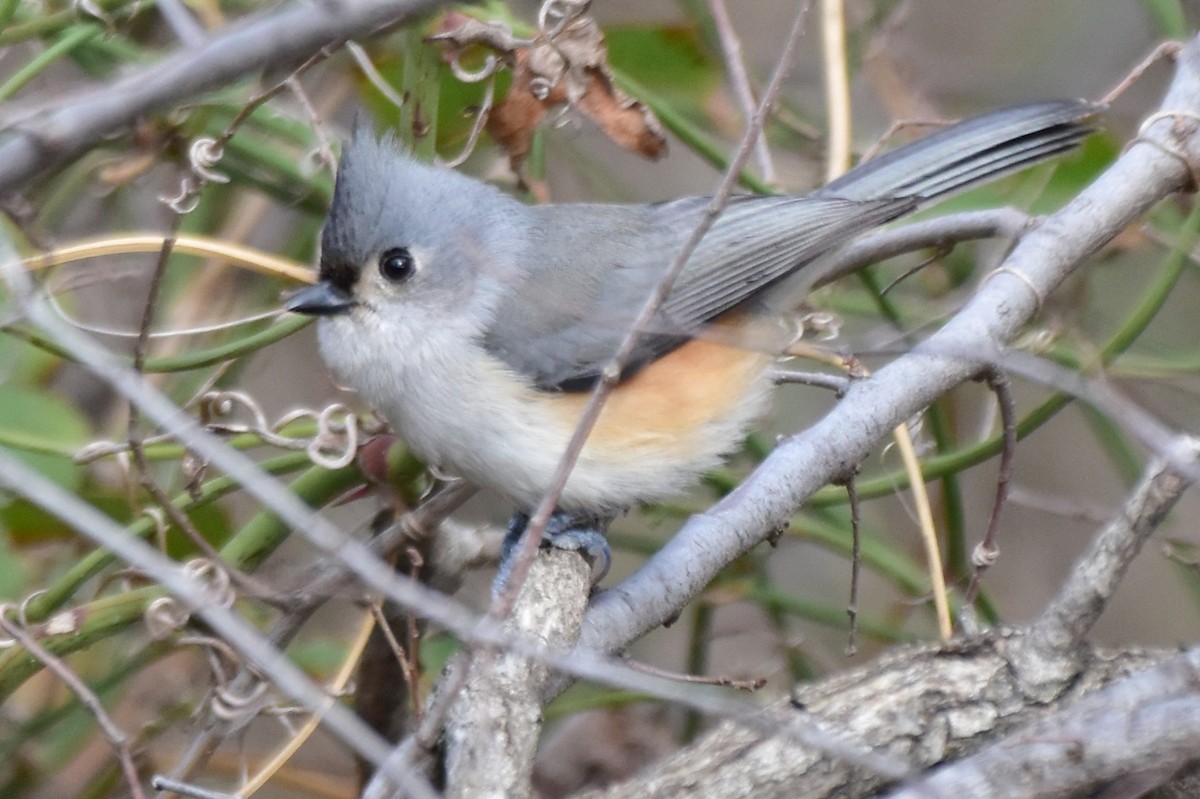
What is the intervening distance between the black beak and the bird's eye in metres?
0.08

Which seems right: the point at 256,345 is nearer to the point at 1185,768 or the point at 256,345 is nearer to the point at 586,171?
the point at 586,171

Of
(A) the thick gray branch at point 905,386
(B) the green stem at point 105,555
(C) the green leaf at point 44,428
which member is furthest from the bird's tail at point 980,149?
(C) the green leaf at point 44,428

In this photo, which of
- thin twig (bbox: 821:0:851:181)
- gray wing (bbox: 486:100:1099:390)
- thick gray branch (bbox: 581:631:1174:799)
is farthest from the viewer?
thin twig (bbox: 821:0:851:181)

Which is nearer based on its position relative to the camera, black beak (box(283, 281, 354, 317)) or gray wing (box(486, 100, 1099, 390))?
black beak (box(283, 281, 354, 317))

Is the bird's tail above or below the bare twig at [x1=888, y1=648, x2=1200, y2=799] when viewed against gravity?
above

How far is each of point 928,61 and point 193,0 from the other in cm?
249

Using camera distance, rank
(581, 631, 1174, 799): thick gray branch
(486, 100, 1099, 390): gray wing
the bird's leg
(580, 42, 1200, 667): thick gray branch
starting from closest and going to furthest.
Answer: (581, 631, 1174, 799): thick gray branch < (580, 42, 1200, 667): thick gray branch < the bird's leg < (486, 100, 1099, 390): gray wing

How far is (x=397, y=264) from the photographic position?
2279 millimetres

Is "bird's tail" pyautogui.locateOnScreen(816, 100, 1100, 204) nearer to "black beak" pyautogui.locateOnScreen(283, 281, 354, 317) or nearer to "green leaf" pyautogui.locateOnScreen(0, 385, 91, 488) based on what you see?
"black beak" pyautogui.locateOnScreen(283, 281, 354, 317)

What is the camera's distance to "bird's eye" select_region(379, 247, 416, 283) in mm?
2266

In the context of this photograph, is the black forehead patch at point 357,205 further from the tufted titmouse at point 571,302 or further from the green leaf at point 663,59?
the green leaf at point 663,59

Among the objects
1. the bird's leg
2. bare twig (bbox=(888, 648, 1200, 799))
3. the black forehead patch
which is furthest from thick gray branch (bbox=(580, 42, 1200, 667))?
the black forehead patch

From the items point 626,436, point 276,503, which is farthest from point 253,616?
point 276,503

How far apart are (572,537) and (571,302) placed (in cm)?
47
